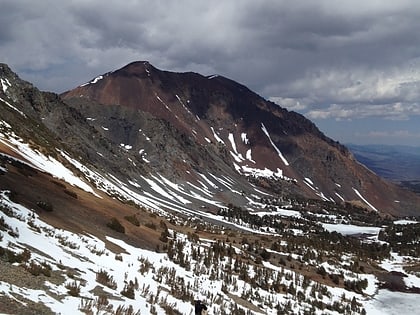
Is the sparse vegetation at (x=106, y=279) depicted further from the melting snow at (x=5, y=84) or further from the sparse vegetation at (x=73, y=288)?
the melting snow at (x=5, y=84)

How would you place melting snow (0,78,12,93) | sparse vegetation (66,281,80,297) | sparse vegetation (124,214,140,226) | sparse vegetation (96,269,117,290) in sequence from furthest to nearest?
melting snow (0,78,12,93) < sparse vegetation (124,214,140,226) < sparse vegetation (96,269,117,290) < sparse vegetation (66,281,80,297)

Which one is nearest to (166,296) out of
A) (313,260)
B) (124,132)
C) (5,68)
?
(313,260)

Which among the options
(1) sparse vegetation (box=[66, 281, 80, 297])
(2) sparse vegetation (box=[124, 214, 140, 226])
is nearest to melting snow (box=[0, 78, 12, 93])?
(2) sparse vegetation (box=[124, 214, 140, 226])

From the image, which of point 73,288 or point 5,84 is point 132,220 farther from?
point 5,84

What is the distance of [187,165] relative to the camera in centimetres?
13838

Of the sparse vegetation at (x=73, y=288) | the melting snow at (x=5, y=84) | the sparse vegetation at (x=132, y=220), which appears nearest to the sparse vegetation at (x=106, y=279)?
the sparse vegetation at (x=73, y=288)

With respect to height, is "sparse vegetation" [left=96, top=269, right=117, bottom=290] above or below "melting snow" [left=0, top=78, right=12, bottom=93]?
below

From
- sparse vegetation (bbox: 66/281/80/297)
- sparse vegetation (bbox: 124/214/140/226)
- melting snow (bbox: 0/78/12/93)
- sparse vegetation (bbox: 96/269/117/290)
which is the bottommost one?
sparse vegetation (bbox: 96/269/117/290)

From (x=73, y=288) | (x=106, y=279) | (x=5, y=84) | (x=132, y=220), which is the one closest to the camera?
(x=73, y=288)

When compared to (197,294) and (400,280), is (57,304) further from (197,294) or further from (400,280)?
(400,280)

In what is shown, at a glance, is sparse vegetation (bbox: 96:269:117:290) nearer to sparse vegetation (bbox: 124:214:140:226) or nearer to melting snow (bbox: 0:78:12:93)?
sparse vegetation (bbox: 124:214:140:226)

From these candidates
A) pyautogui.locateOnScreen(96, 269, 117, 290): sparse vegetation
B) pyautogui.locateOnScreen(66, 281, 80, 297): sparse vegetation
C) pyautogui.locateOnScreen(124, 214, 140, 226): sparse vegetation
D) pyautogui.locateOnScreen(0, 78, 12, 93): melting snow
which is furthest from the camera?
pyautogui.locateOnScreen(0, 78, 12, 93): melting snow

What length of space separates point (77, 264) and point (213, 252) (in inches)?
538

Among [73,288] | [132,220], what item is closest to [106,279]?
[73,288]
